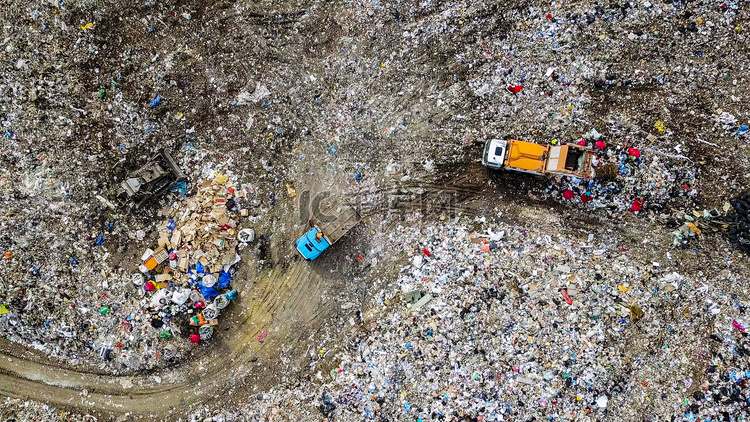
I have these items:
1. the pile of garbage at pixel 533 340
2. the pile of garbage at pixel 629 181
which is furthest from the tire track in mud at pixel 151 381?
the pile of garbage at pixel 629 181

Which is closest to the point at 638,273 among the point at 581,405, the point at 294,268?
the point at 581,405

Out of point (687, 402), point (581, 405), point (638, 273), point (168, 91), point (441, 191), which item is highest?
point (168, 91)

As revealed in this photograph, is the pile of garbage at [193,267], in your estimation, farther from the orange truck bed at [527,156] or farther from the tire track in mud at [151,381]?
the orange truck bed at [527,156]

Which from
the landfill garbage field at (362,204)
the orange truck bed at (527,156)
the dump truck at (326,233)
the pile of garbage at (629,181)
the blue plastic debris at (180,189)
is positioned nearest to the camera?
the orange truck bed at (527,156)

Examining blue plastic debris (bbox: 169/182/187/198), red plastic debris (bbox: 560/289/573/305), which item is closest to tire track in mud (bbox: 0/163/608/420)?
red plastic debris (bbox: 560/289/573/305)

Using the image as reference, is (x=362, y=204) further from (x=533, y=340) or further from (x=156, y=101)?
(x=156, y=101)

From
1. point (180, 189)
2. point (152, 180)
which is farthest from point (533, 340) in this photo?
point (152, 180)

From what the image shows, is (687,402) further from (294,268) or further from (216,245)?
(216,245)
